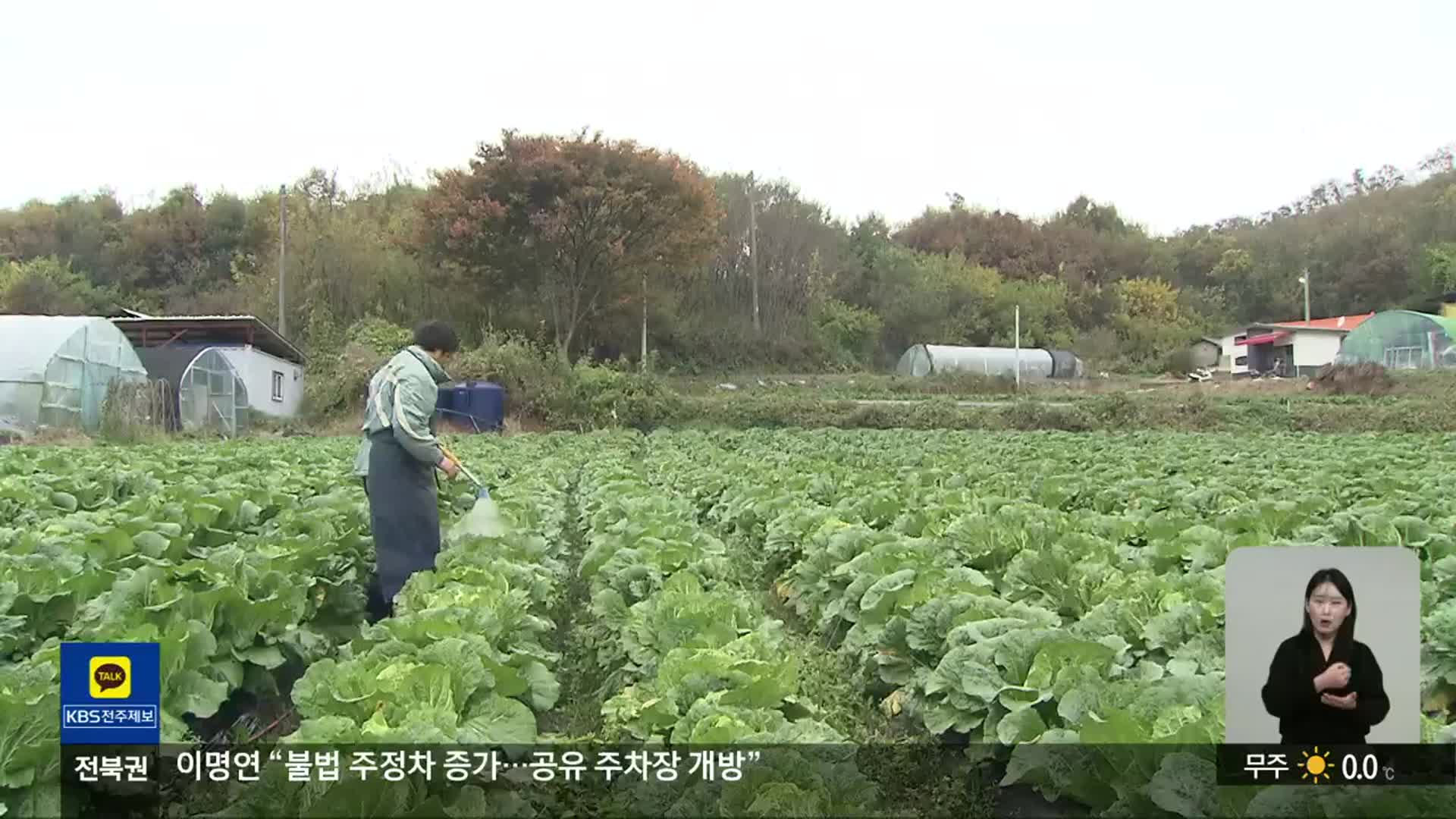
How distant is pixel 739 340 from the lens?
126 ft

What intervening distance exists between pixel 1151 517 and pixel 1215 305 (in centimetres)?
5310

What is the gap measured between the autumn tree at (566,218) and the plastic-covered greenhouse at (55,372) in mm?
12027

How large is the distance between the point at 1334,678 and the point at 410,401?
14.1 ft

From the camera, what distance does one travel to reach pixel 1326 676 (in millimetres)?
2262

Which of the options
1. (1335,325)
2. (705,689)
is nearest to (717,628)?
(705,689)

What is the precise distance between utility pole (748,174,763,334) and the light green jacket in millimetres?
34457

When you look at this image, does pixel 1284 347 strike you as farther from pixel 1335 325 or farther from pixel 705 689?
pixel 705 689

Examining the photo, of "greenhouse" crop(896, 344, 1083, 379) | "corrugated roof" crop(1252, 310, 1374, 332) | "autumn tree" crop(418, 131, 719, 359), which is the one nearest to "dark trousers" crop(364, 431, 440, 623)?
"autumn tree" crop(418, 131, 719, 359)

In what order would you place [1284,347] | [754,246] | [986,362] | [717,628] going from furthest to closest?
[1284,347] → [754,246] → [986,362] → [717,628]

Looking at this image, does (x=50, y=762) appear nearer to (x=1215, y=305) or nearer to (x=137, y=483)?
(x=137, y=483)

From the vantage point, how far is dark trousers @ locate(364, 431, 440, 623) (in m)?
5.32

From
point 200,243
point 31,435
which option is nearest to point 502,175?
point 31,435

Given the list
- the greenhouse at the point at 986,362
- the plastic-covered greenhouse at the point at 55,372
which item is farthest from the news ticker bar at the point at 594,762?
the greenhouse at the point at 986,362

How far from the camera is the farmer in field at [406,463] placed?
5191 mm
